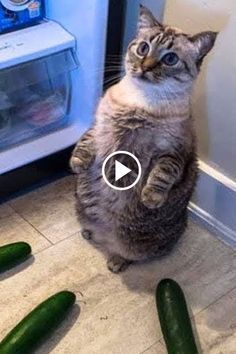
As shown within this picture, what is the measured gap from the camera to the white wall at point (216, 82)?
1.24 metres

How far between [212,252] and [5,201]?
1.91 ft

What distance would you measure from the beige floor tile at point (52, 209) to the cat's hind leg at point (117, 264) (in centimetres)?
15

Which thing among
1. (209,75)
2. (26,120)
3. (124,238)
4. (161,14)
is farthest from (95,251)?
(161,14)

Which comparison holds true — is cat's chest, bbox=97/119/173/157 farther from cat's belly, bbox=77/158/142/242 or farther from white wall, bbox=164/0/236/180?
white wall, bbox=164/0/236/180

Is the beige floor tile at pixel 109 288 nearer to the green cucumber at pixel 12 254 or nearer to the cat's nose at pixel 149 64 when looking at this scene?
the green cucumber at pixel 12 254

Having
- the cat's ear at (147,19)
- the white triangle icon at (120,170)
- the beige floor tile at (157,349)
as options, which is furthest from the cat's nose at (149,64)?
the beige floor tile at (157,349)

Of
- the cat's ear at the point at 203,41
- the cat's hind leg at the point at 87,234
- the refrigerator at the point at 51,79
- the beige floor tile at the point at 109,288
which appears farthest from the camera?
the cat's hind leg at the point at 87,234

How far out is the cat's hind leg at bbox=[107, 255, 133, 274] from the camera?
4.38ft

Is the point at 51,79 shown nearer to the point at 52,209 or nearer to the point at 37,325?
the point at 52,209

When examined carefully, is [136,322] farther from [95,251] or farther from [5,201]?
[5,201]

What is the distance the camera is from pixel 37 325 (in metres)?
1.11

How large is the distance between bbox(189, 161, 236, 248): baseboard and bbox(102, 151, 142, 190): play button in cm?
30

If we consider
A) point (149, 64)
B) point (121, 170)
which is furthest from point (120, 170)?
point (149, 64)

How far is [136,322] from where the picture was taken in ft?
4.01
